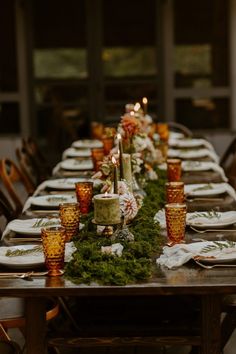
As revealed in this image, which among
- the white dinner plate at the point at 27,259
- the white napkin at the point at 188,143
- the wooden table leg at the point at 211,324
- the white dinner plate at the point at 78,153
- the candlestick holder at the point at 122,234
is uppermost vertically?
the candlestick holder at the point at 122,234

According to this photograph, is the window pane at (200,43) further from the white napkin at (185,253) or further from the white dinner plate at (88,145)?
the white napkin at (185,253)

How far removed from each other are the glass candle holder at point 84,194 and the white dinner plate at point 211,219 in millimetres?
417

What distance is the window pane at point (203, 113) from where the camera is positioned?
9133 millimetres

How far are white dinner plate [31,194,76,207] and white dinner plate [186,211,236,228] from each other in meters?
0.78

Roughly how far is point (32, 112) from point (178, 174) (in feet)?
16.3

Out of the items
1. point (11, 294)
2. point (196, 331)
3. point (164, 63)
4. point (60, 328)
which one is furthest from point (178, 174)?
point (164, 63)

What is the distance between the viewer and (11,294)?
257 cm

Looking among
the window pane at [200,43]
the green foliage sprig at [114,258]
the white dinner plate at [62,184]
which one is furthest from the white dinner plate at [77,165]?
the window pane at [200,43]

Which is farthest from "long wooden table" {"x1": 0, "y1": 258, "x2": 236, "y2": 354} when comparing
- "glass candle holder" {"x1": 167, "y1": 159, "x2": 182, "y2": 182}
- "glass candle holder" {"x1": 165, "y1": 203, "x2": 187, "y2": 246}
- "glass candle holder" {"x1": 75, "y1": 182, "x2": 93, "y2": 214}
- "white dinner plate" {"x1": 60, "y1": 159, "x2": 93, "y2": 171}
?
"white dinner plate" {"x1": 60, "y1": 159, "x2": 93, "y2": 171}

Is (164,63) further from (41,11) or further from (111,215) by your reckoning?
(111,215)

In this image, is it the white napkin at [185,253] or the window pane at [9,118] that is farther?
the window pane at [9,118]

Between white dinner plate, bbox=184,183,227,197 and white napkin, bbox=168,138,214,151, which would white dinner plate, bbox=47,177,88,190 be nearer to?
white dinner plate, bbox=184,183,227,197

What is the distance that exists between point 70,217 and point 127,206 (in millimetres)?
223

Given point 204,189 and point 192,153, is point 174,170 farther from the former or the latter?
point 192,153
